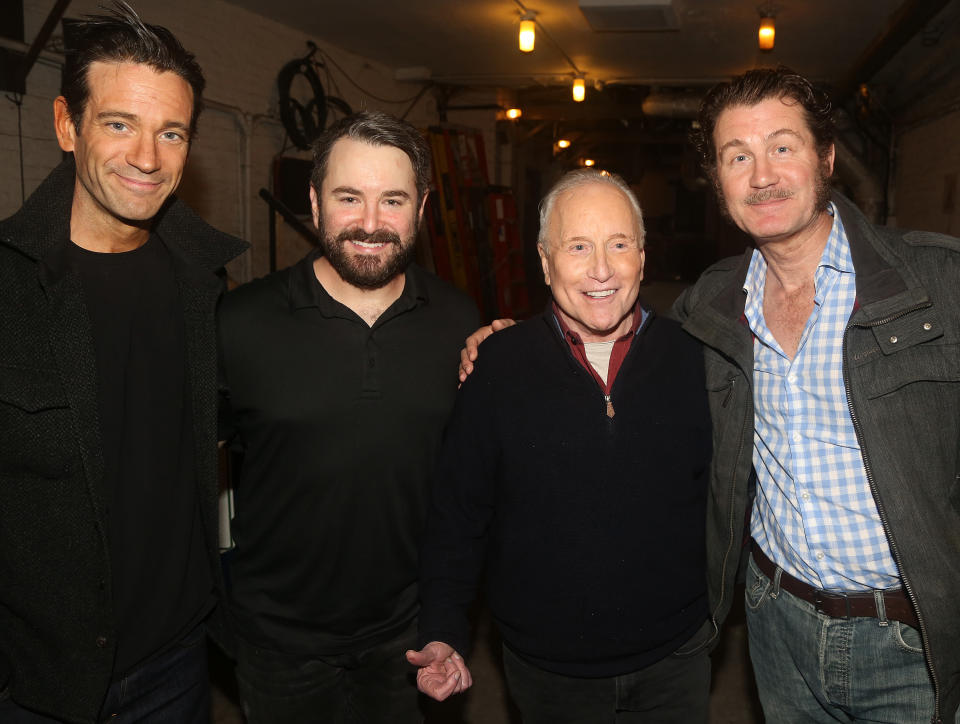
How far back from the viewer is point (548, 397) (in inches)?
72.2

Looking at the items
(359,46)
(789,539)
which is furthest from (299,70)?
(789,539)

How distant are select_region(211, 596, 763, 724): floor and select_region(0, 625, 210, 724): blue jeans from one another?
1.27m

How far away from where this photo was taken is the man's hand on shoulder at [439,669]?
5.67 feet

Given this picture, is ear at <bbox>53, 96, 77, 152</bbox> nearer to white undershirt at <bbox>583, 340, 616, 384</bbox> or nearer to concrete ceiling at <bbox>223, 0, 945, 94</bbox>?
white undershirt at <bbox>583, 340, 616, 384</bbox>

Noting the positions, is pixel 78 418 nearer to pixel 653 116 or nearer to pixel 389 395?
pixel 389 395

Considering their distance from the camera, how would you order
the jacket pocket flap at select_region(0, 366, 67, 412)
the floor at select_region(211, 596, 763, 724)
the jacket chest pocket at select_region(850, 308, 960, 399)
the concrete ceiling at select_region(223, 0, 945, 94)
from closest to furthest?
the jacket pocket flap at select_region(0, 366, 67, 412) → the jacket chest pocket at select_region(850, 308, 960, 399) → the floor at select_region(211, 596, 763, 724) → the concrete ceiling at select_region(223, 0, 945, 94)

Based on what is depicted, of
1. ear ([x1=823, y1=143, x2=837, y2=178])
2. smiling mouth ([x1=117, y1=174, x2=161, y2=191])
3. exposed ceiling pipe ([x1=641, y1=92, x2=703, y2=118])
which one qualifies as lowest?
smiling mouth ([x1=117, y1=174, x2=161, y2=191])

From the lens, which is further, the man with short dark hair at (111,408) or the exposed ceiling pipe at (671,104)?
the exposed ceiling pipe at (671,104)

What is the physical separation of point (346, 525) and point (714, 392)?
1015mm

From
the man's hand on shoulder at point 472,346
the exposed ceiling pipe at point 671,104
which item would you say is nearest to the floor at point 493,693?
the man's hand on shoulder at point 472,346

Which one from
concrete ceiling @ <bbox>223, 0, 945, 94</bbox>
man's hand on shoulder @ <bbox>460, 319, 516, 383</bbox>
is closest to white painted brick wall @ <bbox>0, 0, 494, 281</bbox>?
concrete ceiling @ <bbox>223, 0, 945, 94</bbox>

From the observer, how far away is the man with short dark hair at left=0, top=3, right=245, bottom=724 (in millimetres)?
1553

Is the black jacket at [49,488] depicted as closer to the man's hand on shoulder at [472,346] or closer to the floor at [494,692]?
the man's hand on shoulder at [472,346]

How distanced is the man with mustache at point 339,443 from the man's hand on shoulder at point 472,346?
0.24 feet
